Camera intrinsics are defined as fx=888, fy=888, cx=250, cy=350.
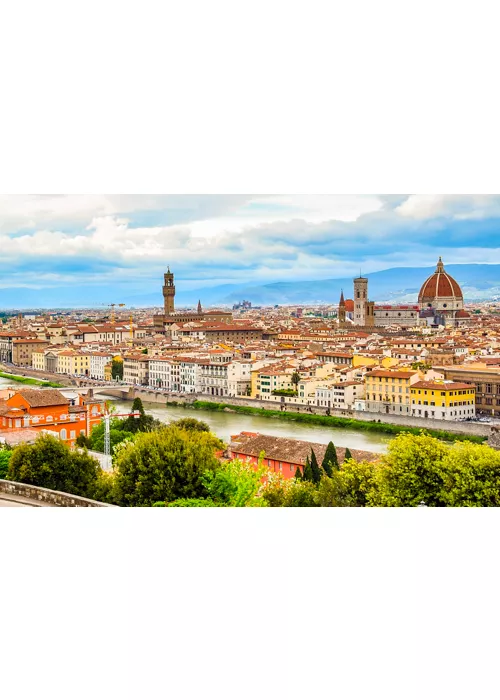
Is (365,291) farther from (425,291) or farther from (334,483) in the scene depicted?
(334,483)

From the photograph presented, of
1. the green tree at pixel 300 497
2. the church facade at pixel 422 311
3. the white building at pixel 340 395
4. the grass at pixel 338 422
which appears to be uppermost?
the church facade at pixel 422 311

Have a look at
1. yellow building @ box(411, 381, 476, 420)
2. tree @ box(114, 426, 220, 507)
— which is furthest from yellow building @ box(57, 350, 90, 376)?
tree @ box(114, 426, 220, 507)

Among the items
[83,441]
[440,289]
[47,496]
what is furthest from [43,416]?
[440,289]

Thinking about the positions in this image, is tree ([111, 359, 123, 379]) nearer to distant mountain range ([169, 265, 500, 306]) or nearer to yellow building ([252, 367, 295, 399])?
distant mountain range ([169, 265, 500, 306])

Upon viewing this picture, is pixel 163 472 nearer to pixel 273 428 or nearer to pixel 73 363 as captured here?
pixel 273 428

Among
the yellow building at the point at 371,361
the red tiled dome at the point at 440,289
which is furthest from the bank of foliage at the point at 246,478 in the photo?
the red tiled dome at the point at 440,289

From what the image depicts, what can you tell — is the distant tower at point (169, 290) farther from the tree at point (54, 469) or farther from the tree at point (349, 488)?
the tree at point (349, 488)
